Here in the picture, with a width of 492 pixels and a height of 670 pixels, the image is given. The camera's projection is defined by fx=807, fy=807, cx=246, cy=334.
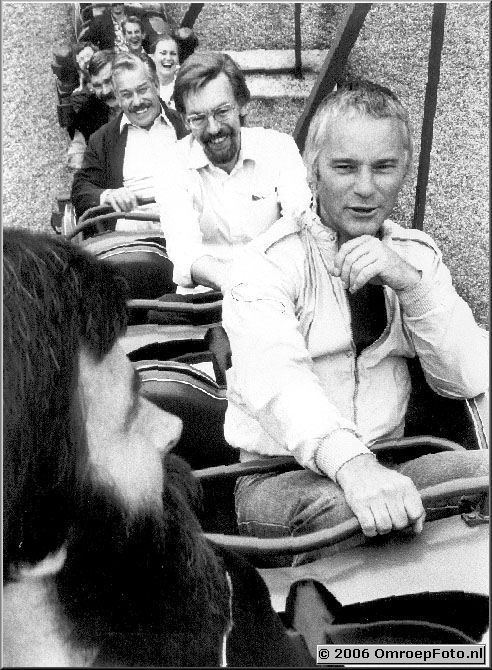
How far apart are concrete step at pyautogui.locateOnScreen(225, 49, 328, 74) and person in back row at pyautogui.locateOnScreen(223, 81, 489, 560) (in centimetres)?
23

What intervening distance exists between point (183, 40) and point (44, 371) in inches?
44.0

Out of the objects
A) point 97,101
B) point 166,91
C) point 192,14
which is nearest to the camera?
point 192,14

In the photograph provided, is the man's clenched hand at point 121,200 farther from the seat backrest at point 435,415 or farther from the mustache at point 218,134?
the seat backrest at point 435,415

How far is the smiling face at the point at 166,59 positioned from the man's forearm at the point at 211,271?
605 millimetres

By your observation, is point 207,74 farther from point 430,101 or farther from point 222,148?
point 430,101

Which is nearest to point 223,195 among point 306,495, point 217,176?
point 217,176

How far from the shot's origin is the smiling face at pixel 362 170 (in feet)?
2.16

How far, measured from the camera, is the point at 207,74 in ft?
3.76

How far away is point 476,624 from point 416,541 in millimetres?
80

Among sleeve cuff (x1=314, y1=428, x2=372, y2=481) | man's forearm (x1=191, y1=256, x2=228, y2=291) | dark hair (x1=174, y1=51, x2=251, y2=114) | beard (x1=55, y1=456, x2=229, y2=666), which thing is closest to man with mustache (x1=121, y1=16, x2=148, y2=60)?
dark hair (x1=174, y1=51, x2=251, y2=114)

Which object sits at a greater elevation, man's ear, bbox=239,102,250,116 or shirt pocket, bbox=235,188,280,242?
man's ear, bbox=239,102,250,116

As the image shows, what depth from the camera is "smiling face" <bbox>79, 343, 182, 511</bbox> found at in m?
0.40

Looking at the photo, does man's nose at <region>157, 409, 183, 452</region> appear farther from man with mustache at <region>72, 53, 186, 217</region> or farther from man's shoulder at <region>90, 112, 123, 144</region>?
man's shoulder at <region>90, 112, 123, 144</region>

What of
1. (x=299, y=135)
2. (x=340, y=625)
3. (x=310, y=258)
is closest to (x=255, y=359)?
(x=310, y=258)
